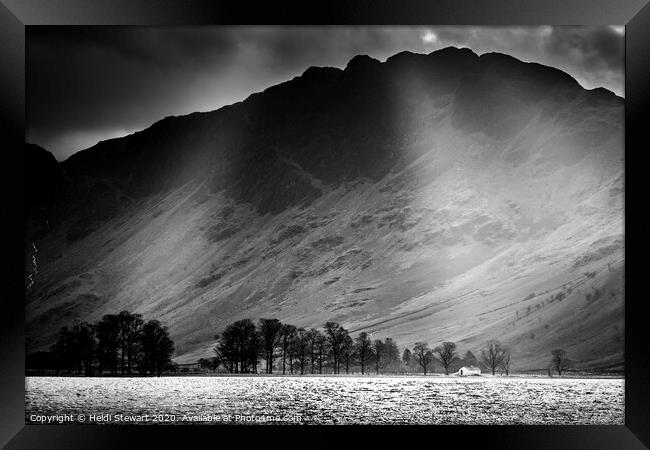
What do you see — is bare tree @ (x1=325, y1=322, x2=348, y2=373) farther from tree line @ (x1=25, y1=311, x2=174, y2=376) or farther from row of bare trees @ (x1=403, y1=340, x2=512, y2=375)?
tree line @ (x1=25, y1=311, x2=174, y2=376)

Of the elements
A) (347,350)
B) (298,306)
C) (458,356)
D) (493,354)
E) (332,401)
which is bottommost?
(493,354)

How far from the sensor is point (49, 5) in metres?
8.57

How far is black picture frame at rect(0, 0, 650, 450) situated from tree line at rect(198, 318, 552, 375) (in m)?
5.61

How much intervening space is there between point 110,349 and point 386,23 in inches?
379

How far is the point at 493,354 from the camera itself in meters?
20.8

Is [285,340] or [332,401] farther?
[285,340]

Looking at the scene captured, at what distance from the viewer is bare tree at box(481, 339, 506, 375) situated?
19.3 meters

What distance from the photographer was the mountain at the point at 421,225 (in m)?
17.5

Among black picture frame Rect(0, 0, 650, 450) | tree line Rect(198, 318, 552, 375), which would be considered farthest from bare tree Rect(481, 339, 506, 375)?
black picture frame Rect(0, 0, 650, 450)

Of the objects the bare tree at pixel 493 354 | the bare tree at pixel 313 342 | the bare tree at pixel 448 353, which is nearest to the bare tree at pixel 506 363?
the bare tree at pixel 493 354

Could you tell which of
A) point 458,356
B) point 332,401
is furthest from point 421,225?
point 332,401

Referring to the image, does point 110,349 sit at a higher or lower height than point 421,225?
lower

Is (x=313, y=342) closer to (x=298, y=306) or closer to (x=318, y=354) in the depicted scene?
(x=318, y=354)

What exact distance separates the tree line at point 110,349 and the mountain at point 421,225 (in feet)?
1.54
